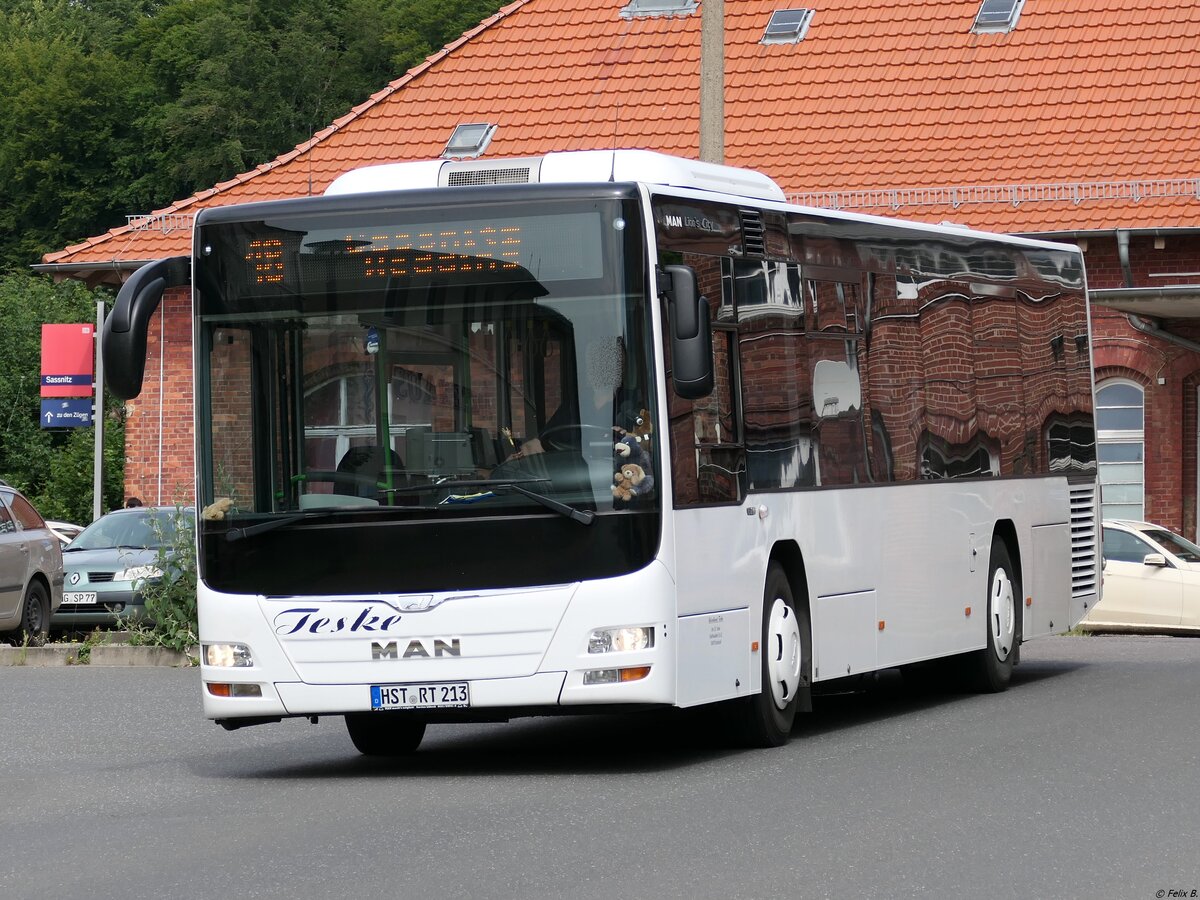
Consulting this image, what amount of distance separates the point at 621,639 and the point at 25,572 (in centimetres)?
1312

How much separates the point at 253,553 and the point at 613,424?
1993mm

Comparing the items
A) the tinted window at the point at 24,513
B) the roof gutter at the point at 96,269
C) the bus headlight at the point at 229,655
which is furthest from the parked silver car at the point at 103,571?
the bus headlight at the point at 229,655

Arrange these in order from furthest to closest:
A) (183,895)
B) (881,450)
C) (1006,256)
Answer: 1. (1006,256)
2. (881,450)
3. (183,895)

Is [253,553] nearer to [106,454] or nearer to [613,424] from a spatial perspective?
[613,424]

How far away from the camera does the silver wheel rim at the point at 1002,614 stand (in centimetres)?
1606

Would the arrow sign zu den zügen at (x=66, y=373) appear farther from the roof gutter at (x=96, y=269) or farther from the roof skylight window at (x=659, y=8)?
the roof skylight window at (x=659, y=8)

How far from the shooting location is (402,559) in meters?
11.1

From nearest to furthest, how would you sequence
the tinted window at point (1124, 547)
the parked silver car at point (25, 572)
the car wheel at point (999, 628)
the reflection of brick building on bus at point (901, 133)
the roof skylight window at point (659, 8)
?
the car wheel at point (999, 628) → the parked silver car at point (25, 572) → the tinted window at point (1124, 547) → the reflection of brick building on bus at point (901, 133) → the roof skylight window at point (659, 8)

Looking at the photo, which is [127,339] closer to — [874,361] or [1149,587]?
[874,361]

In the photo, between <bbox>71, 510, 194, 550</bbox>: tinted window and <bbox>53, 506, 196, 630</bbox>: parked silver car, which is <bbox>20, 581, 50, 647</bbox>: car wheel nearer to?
<bbox>53, 506, 196, 630</bbox>: parked silver car

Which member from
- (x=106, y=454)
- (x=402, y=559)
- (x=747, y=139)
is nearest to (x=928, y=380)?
(x=402, y=559)

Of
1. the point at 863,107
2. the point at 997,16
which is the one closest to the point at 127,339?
the point at 863,107

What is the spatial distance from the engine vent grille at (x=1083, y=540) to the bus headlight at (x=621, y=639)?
7850 millimetres

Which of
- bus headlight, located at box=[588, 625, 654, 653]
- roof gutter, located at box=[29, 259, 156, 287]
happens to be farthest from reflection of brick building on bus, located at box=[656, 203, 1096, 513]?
roof gutter, located at box=[29, 259, 156, 287]
